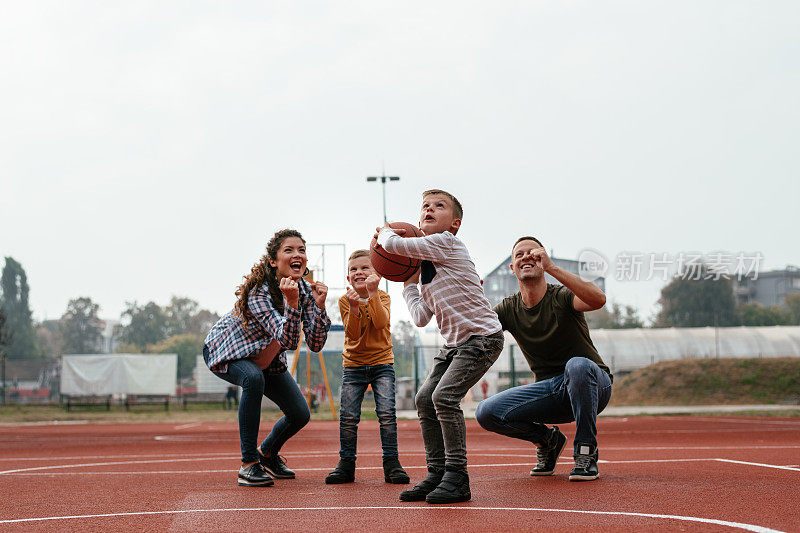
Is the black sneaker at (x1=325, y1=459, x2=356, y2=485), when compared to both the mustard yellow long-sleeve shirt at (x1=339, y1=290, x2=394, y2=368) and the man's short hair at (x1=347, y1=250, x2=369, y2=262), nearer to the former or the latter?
the mustard yellow long-sleeve shirt at (x1=339, y1=290, x2=394, y2=368)

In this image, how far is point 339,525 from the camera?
391cm

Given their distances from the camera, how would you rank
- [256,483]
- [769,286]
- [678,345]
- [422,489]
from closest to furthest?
[422,489]
[256,483]
[678,345]
[769,286]

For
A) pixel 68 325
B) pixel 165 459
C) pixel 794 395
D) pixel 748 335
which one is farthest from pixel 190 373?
pixel 165 459

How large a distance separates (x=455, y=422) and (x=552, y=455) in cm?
134

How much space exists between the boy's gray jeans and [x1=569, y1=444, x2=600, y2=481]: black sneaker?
3.13ft

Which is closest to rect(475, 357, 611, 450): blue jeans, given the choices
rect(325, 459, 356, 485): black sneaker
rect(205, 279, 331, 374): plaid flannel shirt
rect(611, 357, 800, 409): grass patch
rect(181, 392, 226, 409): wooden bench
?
rect(325, 459, 356, 485): black sneaker

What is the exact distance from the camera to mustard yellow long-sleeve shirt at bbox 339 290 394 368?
620 centimetres

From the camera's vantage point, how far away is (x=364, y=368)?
20.6 feet

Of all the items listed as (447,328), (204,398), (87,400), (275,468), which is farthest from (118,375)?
(447,328)

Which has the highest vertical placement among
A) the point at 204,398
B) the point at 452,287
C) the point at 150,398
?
the point at 452,287

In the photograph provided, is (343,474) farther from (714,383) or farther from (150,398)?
(150,398)

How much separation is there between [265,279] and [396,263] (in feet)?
3.85

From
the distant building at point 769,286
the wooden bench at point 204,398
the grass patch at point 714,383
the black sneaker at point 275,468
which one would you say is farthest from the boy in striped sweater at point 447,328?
the distant building at point 769,286

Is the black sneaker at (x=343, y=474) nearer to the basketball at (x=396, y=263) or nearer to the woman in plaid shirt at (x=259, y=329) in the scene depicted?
the woman in plaid shirt at (x=259, y=329)
